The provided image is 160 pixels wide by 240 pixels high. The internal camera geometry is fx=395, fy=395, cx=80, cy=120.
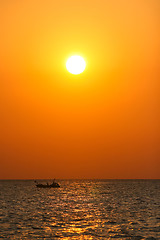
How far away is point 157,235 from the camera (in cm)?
4603

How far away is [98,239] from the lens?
143 feet

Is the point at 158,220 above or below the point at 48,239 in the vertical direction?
above

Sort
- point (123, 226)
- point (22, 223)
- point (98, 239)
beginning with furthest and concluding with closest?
point (22, 223) < point (123, 226) < point (98, 239)

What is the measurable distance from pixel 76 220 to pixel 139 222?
975cm

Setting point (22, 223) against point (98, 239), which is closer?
point (98, 239)

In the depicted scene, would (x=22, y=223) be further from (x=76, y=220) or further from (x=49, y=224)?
(x=76, y=220)

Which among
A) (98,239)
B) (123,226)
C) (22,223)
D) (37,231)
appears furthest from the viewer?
(22,223)

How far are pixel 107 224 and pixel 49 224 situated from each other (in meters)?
8.28

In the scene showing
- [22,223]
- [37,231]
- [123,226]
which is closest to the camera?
[37,231]

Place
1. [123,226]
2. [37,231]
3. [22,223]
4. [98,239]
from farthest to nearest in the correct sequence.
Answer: [22,223] → [123,226] → [37,231] → [98,239]

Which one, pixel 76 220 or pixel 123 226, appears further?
pixel 76 220

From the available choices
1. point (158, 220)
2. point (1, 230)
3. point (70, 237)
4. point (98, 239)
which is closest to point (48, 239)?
point (70, 237)

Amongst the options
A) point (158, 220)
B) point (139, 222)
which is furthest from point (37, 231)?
point (158, 220)

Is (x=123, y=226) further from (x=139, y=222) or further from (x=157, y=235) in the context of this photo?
(x=157, y=235)
